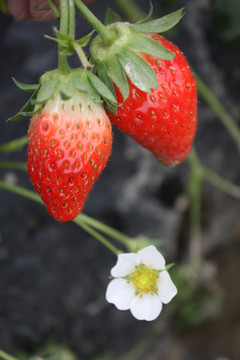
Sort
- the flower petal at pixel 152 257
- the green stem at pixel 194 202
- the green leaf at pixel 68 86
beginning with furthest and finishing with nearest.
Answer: the green stem at pixel 194 202 → the flower petal at pixel 152 257 → the green leaf at pixel 68 86

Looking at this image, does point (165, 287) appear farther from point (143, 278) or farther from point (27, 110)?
point (27, 110)

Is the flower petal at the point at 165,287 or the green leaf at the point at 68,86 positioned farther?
the flower petal at the point at 165,287

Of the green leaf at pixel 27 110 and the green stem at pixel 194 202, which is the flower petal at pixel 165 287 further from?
the green stem at pixel 194 202

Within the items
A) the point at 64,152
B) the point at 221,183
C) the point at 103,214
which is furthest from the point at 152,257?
the point at 221,183

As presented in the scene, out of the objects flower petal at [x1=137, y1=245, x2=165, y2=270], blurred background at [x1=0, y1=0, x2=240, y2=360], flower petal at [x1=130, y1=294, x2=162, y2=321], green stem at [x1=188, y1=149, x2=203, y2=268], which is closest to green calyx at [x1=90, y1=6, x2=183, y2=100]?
flower petal at [x1=137, y1=245, x2=165, y2=270]

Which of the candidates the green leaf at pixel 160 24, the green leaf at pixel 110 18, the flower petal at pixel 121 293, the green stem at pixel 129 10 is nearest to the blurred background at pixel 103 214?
the green stem at pixel 129 10

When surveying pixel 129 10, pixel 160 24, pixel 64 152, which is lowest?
pixel 64 152

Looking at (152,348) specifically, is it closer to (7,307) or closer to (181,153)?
(7,307)

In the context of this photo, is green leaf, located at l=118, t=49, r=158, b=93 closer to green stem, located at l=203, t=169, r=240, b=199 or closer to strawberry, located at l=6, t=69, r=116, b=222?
strawberry, located at l=6, t=69, r=116, b=222
